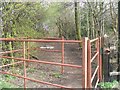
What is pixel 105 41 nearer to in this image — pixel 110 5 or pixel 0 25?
pixel 110 5

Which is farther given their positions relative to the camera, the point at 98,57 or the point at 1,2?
the point at 1,2

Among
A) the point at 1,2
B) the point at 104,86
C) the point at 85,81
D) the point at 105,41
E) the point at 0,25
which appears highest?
the point at 1,2

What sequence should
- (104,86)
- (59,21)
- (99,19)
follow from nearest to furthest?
(104,86) < (99,19) < (59,21)

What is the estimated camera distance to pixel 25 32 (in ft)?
11.4

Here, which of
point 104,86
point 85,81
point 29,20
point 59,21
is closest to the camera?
point 85,81

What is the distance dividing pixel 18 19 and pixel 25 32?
0.80ft

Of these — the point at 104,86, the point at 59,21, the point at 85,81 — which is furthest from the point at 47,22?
the point at 85,81

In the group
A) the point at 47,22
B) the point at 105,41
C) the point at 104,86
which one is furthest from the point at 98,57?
the point at 47,22

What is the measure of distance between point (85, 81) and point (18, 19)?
2217 mm

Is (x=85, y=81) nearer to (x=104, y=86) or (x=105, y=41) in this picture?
(x=104, y=86)

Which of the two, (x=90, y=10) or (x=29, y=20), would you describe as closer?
(x=90, y=10)

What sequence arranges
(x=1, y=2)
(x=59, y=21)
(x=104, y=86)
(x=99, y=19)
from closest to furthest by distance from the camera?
(x=104, y=86), (x=99, y=19), (x=59, y=21), (x=1, y=2)

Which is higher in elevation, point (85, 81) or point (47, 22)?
point (47, 22)

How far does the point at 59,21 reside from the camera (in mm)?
2730
